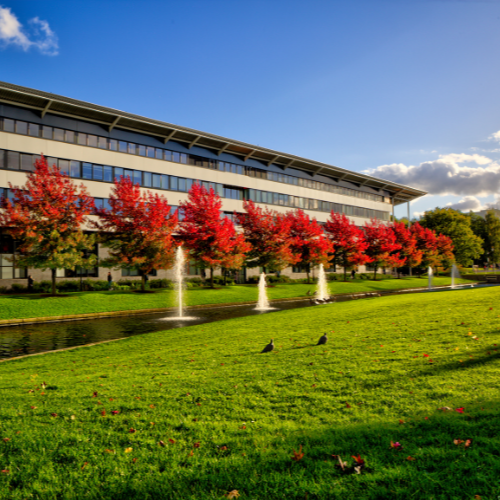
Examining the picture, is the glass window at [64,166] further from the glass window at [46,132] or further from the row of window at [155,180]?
the glass window at [46,132]

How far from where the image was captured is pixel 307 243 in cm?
4494

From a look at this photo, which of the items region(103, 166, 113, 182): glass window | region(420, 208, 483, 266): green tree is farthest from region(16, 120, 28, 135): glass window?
region(420, 208, 483, 266): green tree

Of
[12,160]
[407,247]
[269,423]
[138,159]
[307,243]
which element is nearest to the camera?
[269,423]

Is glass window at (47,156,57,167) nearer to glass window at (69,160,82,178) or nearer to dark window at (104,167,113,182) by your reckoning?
glass window at (69,160,82,178)

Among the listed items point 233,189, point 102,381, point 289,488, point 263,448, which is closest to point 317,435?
point 263,448

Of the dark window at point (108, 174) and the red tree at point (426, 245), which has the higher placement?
the dark window at point (108, 174)

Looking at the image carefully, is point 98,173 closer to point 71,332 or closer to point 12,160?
point 12,160

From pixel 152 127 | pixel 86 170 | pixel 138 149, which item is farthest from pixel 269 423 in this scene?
pixel 152 127

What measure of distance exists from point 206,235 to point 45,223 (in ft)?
44.4

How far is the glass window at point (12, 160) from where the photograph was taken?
34.2m

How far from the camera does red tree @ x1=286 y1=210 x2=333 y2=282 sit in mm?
44375

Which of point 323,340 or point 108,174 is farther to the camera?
point 108,174

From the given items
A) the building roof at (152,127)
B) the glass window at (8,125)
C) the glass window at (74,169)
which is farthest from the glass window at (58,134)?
the glass window at (8,125)

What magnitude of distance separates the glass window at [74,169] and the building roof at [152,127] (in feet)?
15.1
